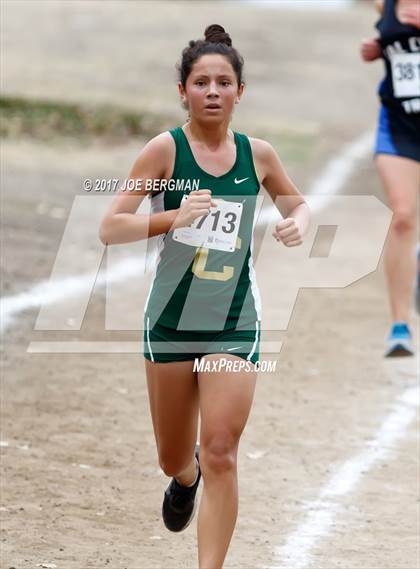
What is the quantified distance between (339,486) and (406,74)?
3256 mm

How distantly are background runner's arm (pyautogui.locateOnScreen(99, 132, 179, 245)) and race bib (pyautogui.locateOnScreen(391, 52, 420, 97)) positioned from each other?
4.17 metres

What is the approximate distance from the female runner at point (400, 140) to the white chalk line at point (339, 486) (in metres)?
0.86

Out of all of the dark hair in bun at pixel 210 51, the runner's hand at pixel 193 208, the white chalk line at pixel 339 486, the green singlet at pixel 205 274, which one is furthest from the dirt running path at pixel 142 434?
the dark hair in bun at pixel 210 51

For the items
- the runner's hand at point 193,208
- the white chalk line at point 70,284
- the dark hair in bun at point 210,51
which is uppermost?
the dark hair in bun at point 210,51

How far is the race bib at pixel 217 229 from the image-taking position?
18.0 feet

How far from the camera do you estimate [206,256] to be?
550 cm

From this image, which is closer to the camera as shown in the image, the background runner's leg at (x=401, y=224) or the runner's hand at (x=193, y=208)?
the runner's hand at (x=193, y=208)

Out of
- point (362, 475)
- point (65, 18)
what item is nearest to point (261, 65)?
point (65, 18)

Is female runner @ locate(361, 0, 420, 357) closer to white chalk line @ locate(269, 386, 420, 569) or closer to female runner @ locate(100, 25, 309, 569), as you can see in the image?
white chalk line @ locate(269, 386, 420, 569)

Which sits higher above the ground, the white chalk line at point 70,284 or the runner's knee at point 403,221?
the runner's knee at point 403,221

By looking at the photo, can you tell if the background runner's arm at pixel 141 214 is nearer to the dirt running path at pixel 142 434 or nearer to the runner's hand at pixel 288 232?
the runner's hand at pixel 288 232

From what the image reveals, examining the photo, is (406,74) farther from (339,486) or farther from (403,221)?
(339,486)

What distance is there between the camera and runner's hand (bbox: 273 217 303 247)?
547 cm

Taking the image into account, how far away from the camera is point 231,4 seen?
113 feet
